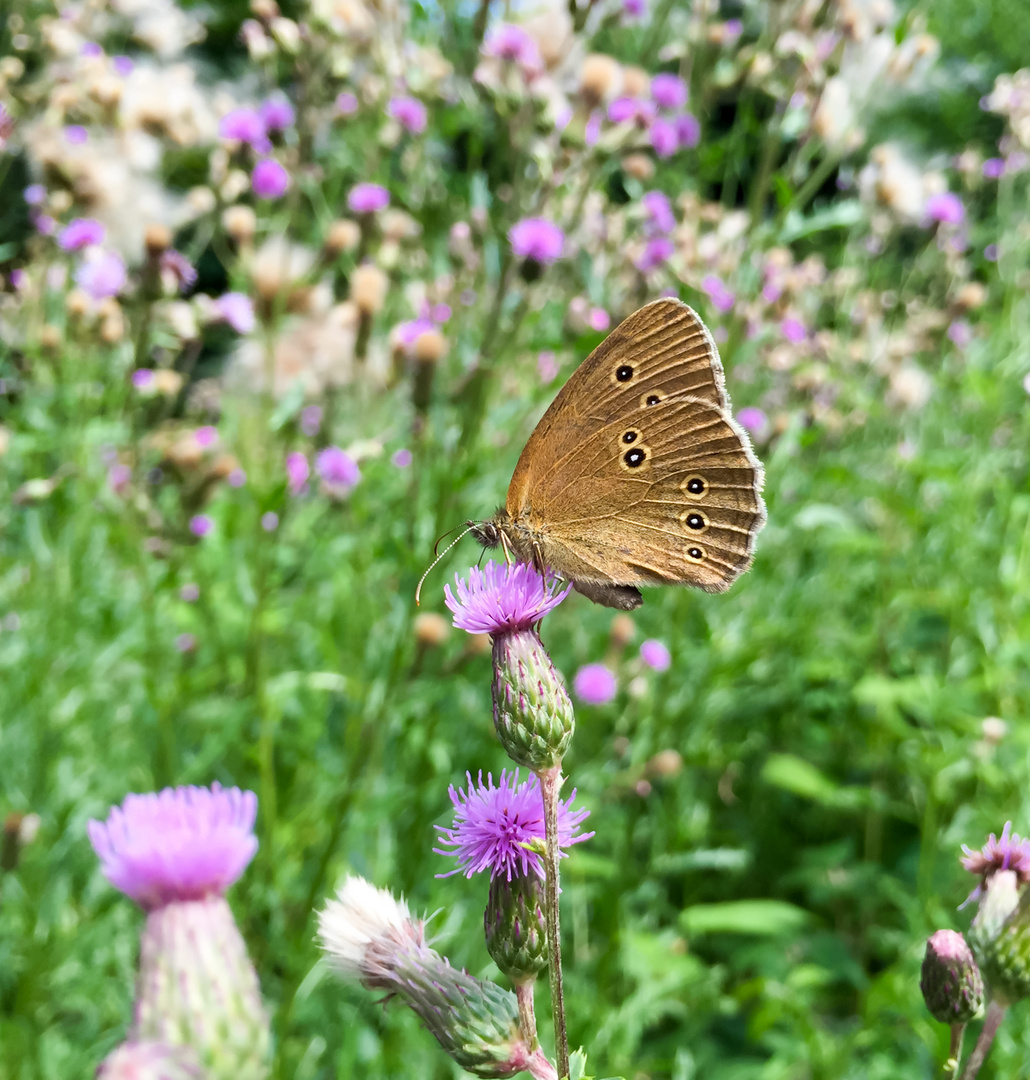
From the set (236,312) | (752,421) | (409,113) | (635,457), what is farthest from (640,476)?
(752,421)

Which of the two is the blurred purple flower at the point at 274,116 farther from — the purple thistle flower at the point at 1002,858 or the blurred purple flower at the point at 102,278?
the purple thistle flower at the point at 1002,858

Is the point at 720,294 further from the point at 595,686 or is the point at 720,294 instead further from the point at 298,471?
the point at 298,471

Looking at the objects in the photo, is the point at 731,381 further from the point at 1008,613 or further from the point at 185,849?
the point at 185,849

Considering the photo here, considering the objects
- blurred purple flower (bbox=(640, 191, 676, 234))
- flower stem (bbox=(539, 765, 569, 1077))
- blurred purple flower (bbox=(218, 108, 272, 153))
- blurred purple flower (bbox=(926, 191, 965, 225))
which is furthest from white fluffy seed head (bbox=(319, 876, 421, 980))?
blurred purple flower (bbox=(926, 191, 965, 225))

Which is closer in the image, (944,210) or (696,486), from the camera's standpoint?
(696,486)

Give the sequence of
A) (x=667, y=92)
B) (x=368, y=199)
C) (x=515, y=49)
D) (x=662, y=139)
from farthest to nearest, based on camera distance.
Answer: (x=667, y=92) → (x=662, y=139) → (x=368, y=199) → (x=515, y=49)

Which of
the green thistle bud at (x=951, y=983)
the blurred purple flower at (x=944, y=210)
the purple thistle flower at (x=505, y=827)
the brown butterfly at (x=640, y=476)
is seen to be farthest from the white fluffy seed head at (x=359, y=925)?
the blurred purple flower at (x=944, y=210)
